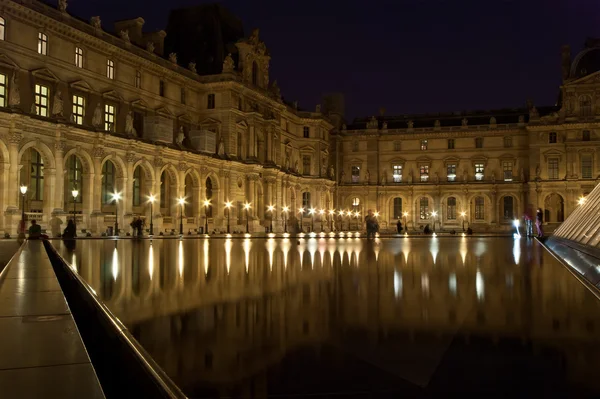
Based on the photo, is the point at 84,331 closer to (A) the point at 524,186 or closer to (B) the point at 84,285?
(B) the point at 84,285

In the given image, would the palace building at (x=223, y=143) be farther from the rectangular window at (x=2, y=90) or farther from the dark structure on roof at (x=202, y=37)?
the rectangular window at (x=2, y=90)

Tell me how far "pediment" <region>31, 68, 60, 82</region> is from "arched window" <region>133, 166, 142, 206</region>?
33.7 feet

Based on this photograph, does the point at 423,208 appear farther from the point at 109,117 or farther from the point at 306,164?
the point at 109,117

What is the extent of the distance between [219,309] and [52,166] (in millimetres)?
29214

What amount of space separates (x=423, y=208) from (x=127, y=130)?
45.4 m

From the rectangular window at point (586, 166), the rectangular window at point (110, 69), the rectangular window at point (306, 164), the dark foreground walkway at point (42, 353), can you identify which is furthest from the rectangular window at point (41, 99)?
the rectangular window at point (586, 166)

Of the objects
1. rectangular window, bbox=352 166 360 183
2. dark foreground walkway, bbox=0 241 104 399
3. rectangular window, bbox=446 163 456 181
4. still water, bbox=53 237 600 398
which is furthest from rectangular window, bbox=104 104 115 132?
rectangular window, bbox=446 163 456 181

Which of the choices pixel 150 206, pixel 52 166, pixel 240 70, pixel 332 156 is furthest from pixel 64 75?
pixel 332 156

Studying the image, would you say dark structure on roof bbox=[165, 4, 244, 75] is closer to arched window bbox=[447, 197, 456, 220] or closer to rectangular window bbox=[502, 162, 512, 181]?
arched window bbox=[447, 197, 456, 220]

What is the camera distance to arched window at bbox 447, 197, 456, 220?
7094 cm

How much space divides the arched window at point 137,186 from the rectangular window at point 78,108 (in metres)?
7.05

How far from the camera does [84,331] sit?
150 inches

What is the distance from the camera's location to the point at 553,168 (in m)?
64.1

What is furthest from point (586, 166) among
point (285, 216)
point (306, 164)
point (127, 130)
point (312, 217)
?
point (127, 130)
